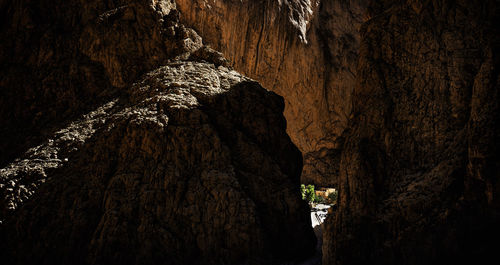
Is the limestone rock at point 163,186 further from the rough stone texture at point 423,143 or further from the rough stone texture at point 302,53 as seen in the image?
the rough stone texture at point 302,53

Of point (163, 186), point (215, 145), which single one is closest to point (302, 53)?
point (215, 145)

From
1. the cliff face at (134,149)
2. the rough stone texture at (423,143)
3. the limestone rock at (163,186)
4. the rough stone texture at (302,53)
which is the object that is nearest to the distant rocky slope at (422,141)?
the rough stone texture at (423,143)

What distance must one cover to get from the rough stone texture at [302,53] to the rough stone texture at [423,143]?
14.4 metres

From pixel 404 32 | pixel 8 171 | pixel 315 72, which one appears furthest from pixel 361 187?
pixel 315 72

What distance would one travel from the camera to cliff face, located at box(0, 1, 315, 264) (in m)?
12.3

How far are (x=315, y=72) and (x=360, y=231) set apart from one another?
24.3m

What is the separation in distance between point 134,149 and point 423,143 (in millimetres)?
9673

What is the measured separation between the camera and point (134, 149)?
1364cm

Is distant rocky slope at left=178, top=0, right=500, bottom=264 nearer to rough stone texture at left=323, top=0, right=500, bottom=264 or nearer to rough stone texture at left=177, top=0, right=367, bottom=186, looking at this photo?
rough stone texture at left=323, top=0, right=500, bottom=264

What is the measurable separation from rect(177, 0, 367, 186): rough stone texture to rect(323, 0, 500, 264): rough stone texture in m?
14.4

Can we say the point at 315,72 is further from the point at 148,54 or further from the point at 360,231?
the point at 360,231

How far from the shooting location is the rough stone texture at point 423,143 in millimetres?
8469

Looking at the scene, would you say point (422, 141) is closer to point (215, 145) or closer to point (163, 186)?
point (215, 145)

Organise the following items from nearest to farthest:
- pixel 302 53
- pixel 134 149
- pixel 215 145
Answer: pixel 134 149
pixel 215 145
pixel 302 53
